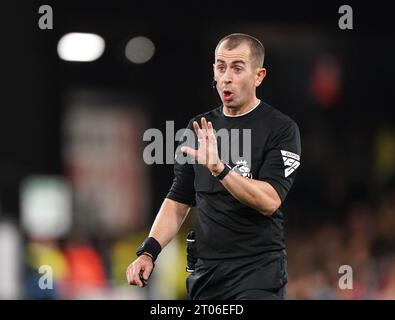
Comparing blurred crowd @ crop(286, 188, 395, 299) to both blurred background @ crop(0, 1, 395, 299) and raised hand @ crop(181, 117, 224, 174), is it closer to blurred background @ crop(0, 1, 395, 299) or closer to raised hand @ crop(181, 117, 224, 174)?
blurred background @ crop(0, 1, 395, 299)

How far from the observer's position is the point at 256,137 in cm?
522

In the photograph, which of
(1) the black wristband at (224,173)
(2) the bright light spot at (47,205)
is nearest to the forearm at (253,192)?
(1) the black wristband at (224,173)

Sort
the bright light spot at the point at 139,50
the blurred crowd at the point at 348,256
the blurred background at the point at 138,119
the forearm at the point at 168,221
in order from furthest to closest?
1. the bright light spot at the point at 139,50
2. the blurred background at the point at 138,119
3. the blurred crowd at the point at 348,256
4. the forearm at the point at 168,221

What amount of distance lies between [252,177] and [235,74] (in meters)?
0.58

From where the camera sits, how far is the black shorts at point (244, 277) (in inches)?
205

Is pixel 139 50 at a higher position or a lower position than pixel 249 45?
higher

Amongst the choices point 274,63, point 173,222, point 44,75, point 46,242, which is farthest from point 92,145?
point 173,222

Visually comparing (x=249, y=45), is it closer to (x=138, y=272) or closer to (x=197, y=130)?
(x=197, y=130)

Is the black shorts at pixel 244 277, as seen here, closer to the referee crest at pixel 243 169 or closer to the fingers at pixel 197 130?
the referee crest at pixel 243 169

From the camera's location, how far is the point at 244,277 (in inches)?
205

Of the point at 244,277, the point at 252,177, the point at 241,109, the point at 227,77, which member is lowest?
the point at 244,277

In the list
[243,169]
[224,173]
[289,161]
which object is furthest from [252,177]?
[224,173]

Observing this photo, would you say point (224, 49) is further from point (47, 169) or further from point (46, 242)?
point (47, 169)

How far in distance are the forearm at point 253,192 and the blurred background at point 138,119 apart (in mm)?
5893
